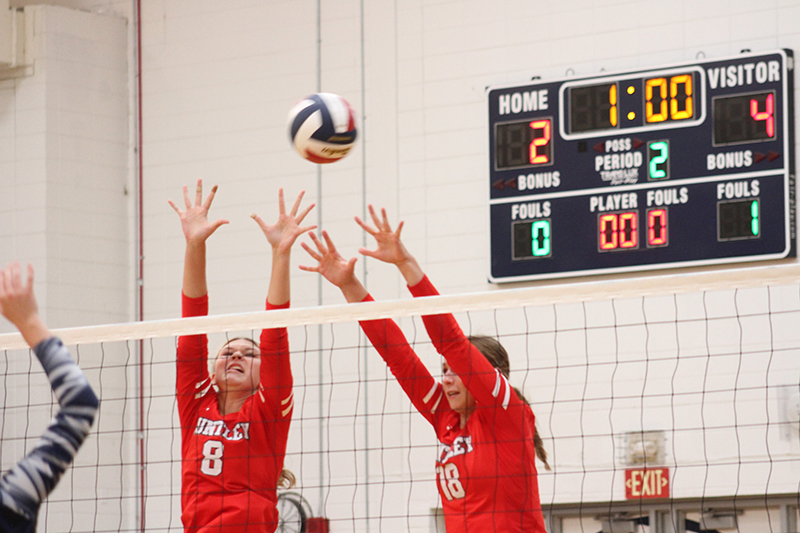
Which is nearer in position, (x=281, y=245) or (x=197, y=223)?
(x=281, y=245)

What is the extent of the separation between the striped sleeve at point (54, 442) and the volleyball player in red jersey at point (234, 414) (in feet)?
7.02

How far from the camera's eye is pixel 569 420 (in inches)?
335

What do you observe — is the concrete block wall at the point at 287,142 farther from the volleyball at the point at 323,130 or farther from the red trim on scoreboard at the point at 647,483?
the volleyball at the point at 323,130

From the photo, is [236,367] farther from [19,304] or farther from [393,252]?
[19,304]

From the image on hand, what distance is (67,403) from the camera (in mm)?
2689

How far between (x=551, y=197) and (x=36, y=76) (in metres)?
4.71

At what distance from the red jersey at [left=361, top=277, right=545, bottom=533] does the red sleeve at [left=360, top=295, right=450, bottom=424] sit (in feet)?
0.70

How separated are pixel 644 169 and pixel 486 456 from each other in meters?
4.12

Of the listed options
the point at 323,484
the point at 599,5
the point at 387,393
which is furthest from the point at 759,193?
the point at 323,484

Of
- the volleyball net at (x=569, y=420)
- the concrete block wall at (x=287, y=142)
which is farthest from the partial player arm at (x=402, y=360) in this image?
the concrete block wall at (x=287, y=142)

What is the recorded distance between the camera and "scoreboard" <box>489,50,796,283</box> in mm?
7883

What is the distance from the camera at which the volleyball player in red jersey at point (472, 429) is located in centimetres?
459

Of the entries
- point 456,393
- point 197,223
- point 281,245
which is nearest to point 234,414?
point 281,245

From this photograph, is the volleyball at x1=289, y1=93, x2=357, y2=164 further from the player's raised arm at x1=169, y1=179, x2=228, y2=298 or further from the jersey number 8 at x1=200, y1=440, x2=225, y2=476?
the jersey number 8 at x1=200, y1=440, x2=225, y2=476
